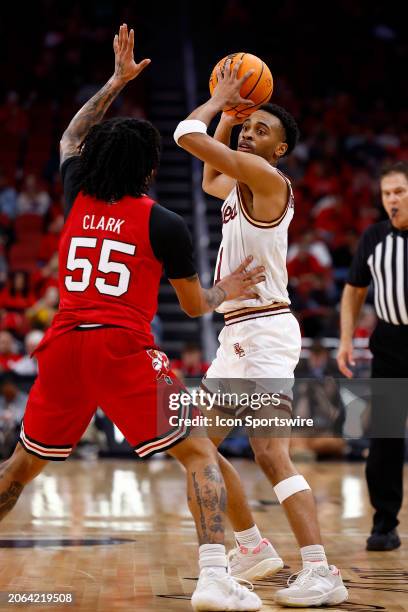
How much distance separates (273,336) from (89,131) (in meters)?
1.26

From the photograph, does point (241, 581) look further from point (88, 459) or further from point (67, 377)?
point (88, 459)

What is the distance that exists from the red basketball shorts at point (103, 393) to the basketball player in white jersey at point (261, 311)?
71 centimetres

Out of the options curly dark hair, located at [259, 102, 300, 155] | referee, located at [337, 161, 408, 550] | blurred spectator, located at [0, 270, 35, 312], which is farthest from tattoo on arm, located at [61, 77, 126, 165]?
blurred spectator, located at [0, 270, 35, 312]

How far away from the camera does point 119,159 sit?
4.24 meters

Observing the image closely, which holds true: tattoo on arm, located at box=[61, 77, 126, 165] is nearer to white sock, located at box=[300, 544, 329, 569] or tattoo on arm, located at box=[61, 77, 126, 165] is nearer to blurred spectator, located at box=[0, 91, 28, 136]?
white sock, located at box=[300, 544, 329, 569]

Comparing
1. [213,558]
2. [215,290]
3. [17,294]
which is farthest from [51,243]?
[213,558]

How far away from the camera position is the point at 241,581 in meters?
4.98

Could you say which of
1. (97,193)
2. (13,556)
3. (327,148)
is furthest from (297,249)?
(97,193)

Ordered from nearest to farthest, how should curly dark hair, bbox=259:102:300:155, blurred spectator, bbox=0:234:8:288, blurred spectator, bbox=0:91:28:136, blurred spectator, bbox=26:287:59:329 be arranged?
curly dark hair, bbox=259:102:300:155
blurred spectator, bbox=26:287:59:329
blurred spectator, bbox=0:234:8:288
blurred spectator, bbox=0:91:28:136

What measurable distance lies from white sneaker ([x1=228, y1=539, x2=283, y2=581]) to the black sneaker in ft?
3.74

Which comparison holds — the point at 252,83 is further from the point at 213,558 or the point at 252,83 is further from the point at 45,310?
the point at 45,310

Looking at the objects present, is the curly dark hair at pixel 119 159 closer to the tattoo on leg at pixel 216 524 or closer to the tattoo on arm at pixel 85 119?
the tattoo on arm at pixel 85 119

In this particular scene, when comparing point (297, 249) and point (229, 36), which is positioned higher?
point (229, 36)

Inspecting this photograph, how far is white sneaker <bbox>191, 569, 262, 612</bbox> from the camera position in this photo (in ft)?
13.0
